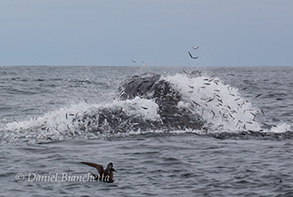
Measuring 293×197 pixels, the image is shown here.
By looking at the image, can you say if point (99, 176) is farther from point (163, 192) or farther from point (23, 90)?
point (23, 90)

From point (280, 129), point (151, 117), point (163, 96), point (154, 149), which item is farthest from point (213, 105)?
point (154, 149)

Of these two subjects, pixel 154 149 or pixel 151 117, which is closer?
pixel 154 149

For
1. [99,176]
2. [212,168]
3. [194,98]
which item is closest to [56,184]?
[99,176]

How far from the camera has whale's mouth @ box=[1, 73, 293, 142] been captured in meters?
15.4

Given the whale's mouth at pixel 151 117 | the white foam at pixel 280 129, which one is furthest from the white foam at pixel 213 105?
the white foam at pixel 280 129

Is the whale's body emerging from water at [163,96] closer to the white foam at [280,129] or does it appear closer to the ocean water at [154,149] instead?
the ocean water at [154,149]

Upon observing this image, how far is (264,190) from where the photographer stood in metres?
9.02

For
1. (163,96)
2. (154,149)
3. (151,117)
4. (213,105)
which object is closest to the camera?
(154,149)

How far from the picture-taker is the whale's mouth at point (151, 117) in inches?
604

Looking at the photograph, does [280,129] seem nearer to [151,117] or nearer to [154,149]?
[151,117]

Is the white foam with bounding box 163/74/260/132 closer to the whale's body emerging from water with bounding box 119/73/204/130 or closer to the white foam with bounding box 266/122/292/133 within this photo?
the whale's body emerging from water with bounding box 119/73/204/130

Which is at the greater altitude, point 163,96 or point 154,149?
point 163,96

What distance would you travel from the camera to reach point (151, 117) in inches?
634

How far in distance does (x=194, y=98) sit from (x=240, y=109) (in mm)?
2081
